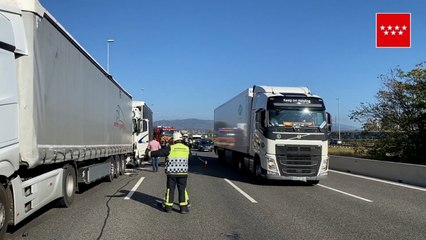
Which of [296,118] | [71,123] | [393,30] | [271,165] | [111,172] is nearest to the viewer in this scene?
[71,123]

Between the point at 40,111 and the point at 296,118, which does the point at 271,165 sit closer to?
the point at 296,118

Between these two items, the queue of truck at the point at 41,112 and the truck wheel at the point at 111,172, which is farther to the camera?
the truck wheel at the point at 111,172

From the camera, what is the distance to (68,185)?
35.1 ft

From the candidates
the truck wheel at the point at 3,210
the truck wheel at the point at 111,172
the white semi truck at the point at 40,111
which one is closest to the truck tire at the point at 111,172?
the truck wheel at the point at 111,172

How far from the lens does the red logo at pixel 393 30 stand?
14.0 metres

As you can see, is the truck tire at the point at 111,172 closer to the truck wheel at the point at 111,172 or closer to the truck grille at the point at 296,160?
the truck wheel at the point at 111,172

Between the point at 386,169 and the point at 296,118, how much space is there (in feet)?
19.0

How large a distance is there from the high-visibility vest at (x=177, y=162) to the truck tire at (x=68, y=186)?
2.26 metres

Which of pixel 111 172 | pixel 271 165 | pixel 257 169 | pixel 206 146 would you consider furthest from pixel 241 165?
pixel 206 146

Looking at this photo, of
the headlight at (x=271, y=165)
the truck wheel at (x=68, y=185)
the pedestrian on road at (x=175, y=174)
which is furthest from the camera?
the headlight at (x=271, y=165)

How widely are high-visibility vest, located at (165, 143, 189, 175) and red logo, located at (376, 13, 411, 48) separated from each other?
7.33m

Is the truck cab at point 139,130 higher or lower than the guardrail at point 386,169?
higher

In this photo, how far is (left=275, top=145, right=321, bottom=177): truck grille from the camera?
16.0m

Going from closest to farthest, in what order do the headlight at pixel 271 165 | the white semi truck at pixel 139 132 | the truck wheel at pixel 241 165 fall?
→ the headlight at pixel 271 165
the truck wheel at pixel 241 165
the white semi truck at pixel 139 132
